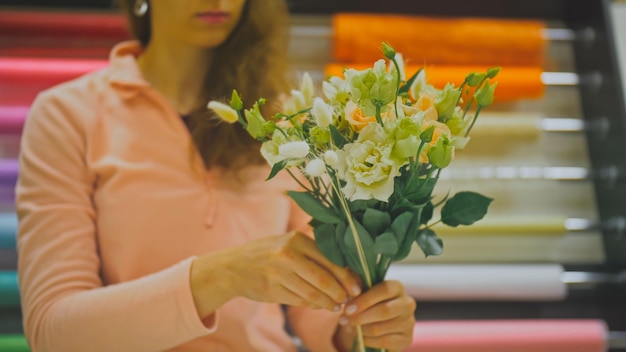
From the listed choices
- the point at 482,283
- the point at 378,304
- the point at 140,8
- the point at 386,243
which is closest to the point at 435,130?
the point at 386,243

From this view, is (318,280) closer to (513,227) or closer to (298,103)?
(298,103)

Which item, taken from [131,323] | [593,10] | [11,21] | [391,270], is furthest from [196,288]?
[593,10]

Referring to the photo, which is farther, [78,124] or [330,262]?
[78,124]

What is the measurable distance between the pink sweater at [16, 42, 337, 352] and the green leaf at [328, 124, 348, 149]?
0.93 ft

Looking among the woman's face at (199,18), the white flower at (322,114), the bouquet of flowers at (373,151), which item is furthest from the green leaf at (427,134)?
the woman's face at (199,18)

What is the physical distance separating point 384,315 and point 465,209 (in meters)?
0.17

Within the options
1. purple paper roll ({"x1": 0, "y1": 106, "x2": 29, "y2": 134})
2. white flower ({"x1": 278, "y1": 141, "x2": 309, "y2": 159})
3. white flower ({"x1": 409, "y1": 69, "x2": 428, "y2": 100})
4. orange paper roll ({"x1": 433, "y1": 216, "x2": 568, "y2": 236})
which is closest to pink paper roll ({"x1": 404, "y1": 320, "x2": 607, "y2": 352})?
orange paper roll ({"x1": 433, "y1": 216, "x2": 568, "y2": 236})

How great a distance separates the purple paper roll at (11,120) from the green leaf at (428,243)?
1024mm

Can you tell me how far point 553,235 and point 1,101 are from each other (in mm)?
1344

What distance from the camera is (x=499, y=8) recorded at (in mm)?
1732

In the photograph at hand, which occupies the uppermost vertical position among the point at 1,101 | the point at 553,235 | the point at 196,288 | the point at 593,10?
the point at 593,10

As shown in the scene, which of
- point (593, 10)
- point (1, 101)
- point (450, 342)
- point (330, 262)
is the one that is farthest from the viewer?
point (593, 10)

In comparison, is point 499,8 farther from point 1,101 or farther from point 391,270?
point 1,101

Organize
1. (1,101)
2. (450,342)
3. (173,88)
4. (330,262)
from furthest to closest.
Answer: (1,101) → (450,342) → (173,88) → (330,262)
